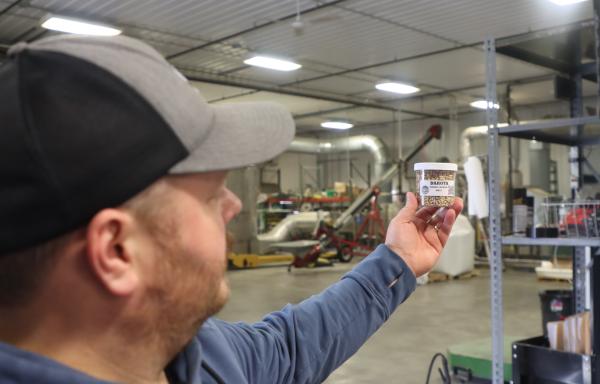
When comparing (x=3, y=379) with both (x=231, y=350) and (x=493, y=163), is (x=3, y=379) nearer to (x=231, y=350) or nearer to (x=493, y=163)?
(x=231, y=350)

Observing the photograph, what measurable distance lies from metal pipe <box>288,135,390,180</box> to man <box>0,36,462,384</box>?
12.8 m

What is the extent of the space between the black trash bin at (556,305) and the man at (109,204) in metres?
3.48

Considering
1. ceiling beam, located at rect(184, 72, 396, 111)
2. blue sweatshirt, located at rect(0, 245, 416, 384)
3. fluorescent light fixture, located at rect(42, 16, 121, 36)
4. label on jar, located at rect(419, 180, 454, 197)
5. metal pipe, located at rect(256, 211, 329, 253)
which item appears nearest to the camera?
blue sweatshirt, located at rect(0, 245, 416, 384)

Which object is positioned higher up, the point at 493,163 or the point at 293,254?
the point at 493,163

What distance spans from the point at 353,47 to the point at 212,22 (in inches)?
82.9

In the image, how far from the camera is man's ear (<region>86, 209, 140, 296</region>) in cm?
61

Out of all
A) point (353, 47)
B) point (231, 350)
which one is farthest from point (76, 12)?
point (231, 350)

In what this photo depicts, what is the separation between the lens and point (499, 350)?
10.4 ft

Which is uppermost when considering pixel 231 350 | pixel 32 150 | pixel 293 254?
pixel 32 150

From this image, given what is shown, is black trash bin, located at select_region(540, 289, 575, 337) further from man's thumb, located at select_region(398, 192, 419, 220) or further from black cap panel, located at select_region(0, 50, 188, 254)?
black cap panel, located at select_region(0, 50, 188, 254)

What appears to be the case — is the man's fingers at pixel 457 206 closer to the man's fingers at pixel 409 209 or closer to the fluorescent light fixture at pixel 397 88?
the man's fingers at pixel 409 209

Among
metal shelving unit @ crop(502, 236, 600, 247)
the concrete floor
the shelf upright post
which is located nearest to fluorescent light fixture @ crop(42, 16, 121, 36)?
the concrete floor

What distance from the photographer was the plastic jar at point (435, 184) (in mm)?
1376

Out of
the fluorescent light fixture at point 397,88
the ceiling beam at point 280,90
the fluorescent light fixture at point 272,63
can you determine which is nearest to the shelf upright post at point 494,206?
the fluorescent light fixture at point 272,63
